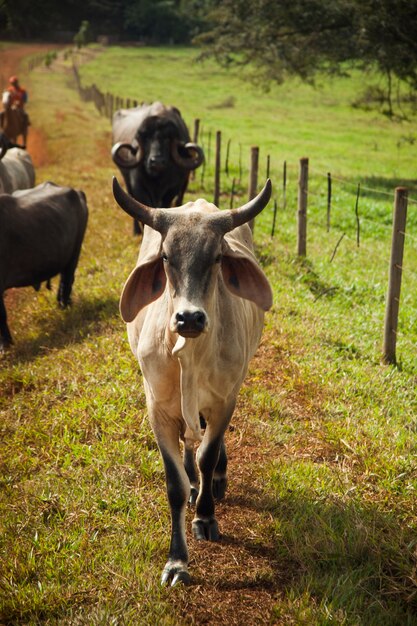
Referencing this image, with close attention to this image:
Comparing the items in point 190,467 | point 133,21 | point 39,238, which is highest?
point 133,21

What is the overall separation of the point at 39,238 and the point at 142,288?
4.71 metres

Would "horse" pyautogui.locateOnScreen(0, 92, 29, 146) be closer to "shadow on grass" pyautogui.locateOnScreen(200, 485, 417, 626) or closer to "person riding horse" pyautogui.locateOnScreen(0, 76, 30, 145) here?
"person riding horse" pyautogui.locateOnScreen(0, 76, 30, 145)

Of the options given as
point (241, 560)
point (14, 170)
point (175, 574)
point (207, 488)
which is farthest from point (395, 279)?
point (14, 170)

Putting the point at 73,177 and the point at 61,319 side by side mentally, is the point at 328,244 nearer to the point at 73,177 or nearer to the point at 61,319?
the point at 61,319

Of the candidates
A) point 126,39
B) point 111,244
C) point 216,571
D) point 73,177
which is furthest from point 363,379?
point 126,39

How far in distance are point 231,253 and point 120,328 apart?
398 centimetres

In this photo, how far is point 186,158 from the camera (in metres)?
11.8

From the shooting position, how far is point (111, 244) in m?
11.4

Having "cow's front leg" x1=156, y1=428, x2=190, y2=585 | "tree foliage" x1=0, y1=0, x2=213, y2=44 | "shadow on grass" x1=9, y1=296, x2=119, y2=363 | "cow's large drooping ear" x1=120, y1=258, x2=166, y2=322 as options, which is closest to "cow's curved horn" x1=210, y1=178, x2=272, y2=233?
"cow's large drooping ear" x1=120, y1=258, x2=166, y2=322

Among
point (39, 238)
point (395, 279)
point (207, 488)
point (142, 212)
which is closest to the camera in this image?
point (142, 212)

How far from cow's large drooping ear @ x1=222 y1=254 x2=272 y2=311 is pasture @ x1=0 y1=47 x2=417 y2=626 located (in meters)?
1.39

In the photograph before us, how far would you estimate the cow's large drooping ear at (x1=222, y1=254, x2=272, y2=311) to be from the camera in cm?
440

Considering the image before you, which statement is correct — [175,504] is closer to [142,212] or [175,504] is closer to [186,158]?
[142,212]

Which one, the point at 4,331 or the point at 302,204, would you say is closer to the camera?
the point at 4,331
